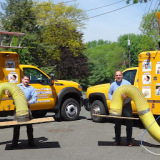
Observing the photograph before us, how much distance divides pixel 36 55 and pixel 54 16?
32.3ft

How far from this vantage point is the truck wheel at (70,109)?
12.9 m

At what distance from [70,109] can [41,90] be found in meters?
1.57

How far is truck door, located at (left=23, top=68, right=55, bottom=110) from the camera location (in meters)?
12.1

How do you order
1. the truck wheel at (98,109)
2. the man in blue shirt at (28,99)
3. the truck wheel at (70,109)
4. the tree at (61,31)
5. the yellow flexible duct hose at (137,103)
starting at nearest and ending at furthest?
the yellow flexible duct hose at (137,103) < the man in blue shirt at (28,99) < the truck wheel at (98,109) < the truck wheel at (70,109) < the tree at (61,31)

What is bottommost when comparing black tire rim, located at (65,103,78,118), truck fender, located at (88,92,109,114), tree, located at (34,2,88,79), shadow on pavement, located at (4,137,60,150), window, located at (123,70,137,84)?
shadow on pavement, located at (4,137,60,150)

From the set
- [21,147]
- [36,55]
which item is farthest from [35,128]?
[36,55]

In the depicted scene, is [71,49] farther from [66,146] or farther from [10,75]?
[66,146]

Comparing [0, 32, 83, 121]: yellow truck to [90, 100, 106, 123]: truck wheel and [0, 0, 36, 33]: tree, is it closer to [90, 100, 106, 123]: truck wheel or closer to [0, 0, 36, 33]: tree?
[90, 100, 106, 123]: truck wheel

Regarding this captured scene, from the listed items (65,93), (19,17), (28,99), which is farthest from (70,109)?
(19,17)

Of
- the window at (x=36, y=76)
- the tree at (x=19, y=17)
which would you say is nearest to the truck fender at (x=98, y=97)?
the window at (x=36, y=76)

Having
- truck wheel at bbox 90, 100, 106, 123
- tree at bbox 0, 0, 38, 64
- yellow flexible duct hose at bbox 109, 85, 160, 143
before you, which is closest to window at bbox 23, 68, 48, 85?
truck wheel at bbox 90, 100, 106, 123

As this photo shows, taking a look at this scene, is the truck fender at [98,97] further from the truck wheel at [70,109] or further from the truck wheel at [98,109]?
the truck wheel at [70,109]

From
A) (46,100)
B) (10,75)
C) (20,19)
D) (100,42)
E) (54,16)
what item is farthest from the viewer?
(100,42)

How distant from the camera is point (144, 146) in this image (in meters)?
7.95
